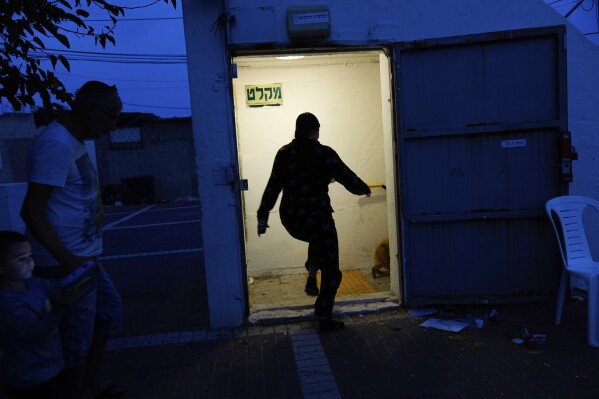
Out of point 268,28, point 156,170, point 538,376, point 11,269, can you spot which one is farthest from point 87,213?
point 156,170

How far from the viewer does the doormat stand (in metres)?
5.52

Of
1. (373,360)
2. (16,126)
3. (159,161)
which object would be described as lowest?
(373,360)

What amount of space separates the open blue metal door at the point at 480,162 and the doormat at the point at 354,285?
0.96m

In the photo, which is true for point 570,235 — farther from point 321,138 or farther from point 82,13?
point 82,13

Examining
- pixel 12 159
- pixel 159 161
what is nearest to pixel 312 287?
pixel 12 159

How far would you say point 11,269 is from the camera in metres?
2.25

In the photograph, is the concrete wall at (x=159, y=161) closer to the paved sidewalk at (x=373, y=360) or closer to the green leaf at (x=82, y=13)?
the paved sidewalk at (x=373, y=360)

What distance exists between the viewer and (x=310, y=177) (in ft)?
13.8

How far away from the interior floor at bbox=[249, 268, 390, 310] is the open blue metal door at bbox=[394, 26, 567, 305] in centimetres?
93

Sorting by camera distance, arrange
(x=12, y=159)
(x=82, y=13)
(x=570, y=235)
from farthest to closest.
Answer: (x=12, y=159) → (x=570, y=235) → (x=82, y=13)

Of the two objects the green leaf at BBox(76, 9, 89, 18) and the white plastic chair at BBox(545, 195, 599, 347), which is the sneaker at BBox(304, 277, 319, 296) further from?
the green leaf at BBox(76, 9, 89, 18)

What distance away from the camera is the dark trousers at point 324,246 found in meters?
4.16

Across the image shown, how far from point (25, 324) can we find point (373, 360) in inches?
95.2

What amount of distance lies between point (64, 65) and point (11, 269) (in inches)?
77.0
